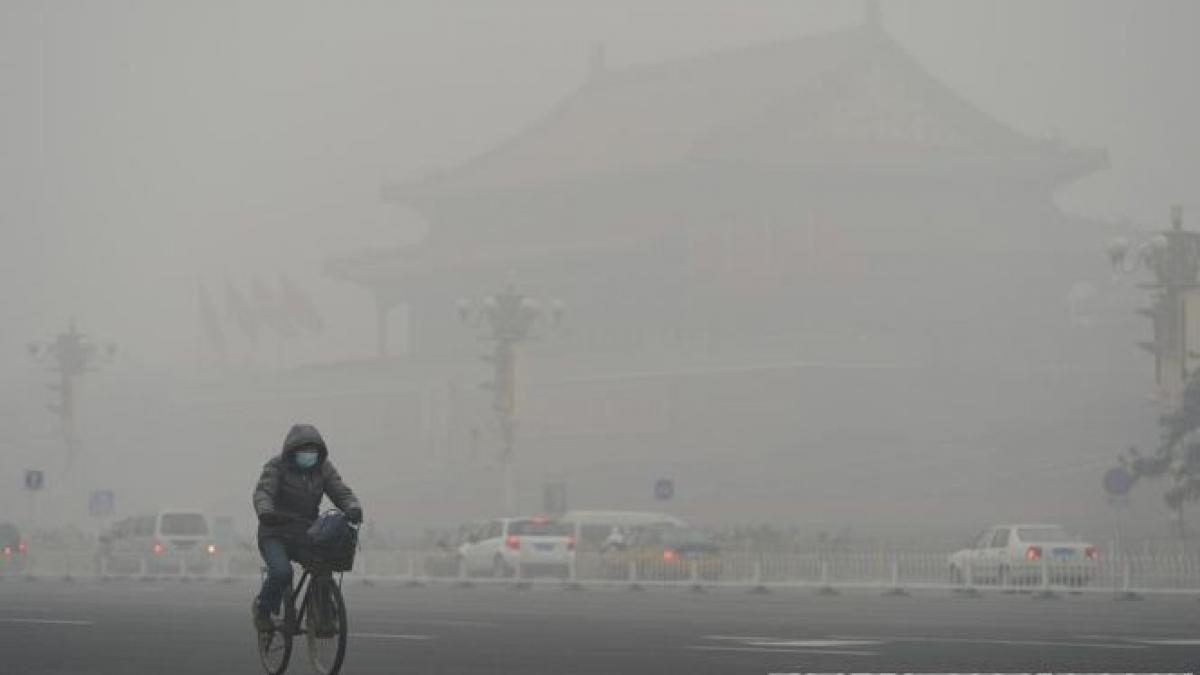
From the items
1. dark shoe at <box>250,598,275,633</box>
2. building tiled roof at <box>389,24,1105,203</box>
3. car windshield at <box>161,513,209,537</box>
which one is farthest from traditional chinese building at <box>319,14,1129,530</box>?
dark shoe at <box>250,598,275,633</box>

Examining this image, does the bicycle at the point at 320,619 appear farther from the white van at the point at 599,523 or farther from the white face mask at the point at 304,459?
the white van at the point at 599,523

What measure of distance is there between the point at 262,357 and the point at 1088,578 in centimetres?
15388

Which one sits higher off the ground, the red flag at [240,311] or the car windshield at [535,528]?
the red flag at [240,311]

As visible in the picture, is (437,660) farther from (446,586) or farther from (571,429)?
(571,429)

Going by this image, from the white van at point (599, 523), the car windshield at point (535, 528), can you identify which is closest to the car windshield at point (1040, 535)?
the car windshield at point (535, 528)

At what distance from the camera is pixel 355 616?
27.6 m

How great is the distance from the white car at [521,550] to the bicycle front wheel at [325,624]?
2834cm

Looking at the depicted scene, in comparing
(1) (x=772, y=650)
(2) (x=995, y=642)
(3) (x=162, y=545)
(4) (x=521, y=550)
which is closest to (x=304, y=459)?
(1) (x=772, y=650)

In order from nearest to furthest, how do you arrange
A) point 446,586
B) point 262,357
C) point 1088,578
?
point 1088,578
point 446,586
point 262,357

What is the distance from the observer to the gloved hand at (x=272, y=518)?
1504 cm

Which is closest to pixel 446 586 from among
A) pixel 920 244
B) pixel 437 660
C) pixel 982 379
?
pixel 437 660

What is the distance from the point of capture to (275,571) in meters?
15.0

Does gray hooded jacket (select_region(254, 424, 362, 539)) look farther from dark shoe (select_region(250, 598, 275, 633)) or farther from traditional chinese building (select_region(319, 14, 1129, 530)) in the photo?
traditional chinese building (select_region(319, 14, 1129, 530))

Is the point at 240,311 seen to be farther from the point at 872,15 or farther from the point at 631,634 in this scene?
the point at 631,634
